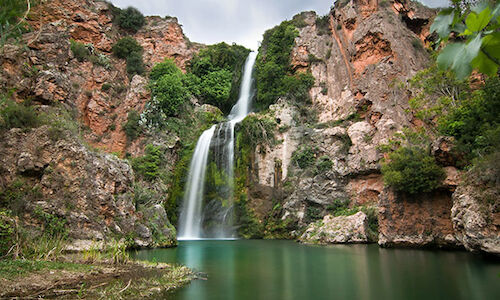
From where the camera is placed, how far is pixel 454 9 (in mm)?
1398

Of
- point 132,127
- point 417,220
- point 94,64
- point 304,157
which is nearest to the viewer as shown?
point 417,220

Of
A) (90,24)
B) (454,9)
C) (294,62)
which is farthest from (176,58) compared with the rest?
(454,9)

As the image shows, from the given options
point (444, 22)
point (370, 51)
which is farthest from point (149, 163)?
point (444, 22)

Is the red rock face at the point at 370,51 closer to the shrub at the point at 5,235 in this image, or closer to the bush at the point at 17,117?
the bush at the point at 17,117

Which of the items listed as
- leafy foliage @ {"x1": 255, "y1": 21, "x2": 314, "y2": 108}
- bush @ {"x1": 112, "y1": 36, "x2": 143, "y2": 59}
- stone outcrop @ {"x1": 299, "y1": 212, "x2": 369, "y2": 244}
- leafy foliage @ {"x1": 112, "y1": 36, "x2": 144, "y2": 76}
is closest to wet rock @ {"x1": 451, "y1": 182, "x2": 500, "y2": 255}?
stone outcrop @ {"x1": 299, "y1": 212, "x2": 369, "y2": 244}

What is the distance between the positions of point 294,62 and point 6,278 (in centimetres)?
2938

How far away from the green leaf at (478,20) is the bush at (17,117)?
622 inches

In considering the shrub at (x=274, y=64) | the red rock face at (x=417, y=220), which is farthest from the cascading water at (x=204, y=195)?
the red rock face at (x=417, y=220)

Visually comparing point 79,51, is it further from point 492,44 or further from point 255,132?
point 492,44

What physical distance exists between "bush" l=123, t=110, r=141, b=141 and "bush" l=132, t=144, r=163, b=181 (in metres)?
2.50

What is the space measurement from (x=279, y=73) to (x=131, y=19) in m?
19.1

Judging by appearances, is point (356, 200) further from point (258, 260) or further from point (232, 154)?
point (258, 260)

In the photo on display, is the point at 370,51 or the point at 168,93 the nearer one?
the point at 370,51

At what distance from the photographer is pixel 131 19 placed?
36719 millimetres
